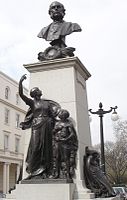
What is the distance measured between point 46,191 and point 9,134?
3808cm

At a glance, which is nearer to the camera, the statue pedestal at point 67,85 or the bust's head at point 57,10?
the statue pedestal at point 67,85

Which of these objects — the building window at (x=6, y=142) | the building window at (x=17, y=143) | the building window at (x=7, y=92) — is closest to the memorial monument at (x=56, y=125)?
the building window at (x=7, y=92)

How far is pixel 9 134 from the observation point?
4441 centimetres

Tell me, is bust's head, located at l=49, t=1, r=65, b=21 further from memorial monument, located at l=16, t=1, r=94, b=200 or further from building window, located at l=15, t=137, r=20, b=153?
building window, located at l=15, t=137, r=20, b=153

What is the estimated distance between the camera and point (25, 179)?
741 cm

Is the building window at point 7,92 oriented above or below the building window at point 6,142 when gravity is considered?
above

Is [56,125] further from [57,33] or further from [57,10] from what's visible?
[57,10]

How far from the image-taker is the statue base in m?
6.93

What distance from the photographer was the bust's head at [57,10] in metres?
9.20

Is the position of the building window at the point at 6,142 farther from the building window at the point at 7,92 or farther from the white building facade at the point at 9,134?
the building window at the point at 7,92

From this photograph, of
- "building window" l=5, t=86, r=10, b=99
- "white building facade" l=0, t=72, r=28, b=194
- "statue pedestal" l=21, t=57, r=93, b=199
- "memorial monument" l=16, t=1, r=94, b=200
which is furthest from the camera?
"building window" l=5, t=86, r=10, b=99

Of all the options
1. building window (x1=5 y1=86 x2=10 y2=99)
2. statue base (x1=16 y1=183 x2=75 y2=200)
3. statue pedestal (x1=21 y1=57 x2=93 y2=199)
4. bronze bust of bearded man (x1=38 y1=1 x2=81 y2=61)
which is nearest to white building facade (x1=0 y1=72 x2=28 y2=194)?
building window (x1=5 y1=86 x2=10 y2=99)

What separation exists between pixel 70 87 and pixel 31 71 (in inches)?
48.4

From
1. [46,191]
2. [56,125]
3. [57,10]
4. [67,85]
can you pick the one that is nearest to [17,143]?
[57,10]
